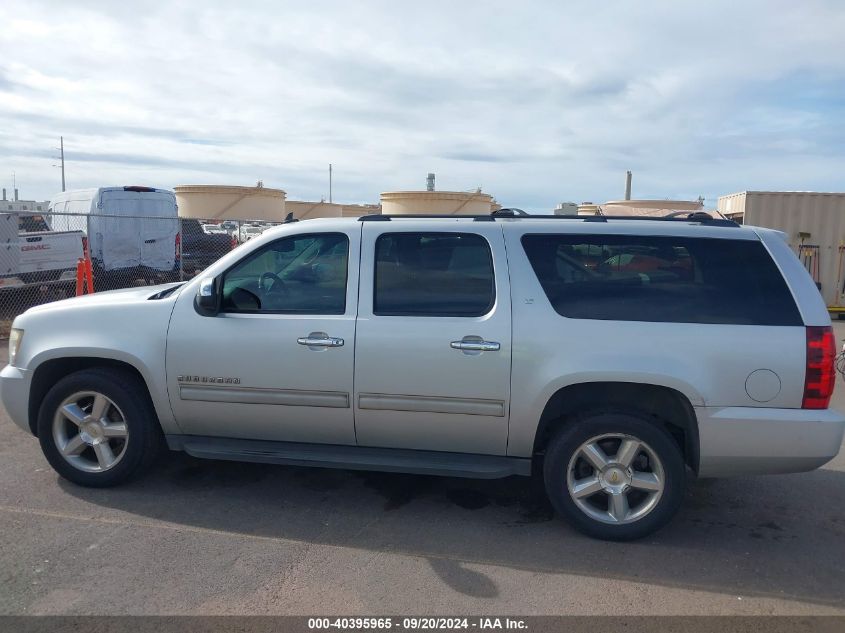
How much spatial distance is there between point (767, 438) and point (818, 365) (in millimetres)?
469

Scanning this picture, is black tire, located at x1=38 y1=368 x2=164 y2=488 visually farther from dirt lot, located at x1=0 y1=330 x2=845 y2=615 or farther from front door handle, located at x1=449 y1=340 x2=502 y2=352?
front door handle, located at x1=449 y1=340 x2=502 y2=352

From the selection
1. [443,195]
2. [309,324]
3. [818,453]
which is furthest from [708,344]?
[443,195]

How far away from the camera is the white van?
15609 mm

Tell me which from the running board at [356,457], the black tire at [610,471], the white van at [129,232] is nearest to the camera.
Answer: the black tire at [610,471]

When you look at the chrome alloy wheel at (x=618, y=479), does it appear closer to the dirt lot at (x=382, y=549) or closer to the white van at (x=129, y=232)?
the dirt lot at (x=382, y=549)

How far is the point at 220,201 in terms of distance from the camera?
31.0m

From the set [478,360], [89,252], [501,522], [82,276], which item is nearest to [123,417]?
[478,360]

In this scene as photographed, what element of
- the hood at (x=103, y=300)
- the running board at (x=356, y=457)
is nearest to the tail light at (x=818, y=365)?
the running board at (x=356, y=457)

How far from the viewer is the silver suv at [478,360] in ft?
13.0

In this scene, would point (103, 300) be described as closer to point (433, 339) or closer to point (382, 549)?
point (433, 339)

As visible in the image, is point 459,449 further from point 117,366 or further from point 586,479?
point 117,366

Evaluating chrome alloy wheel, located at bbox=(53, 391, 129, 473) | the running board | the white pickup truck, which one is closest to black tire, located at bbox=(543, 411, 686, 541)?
the running board

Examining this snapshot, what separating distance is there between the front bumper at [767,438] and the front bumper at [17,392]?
4182mm

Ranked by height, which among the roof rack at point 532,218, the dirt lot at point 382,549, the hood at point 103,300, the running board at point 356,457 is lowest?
the dirt lot at point 382,549
